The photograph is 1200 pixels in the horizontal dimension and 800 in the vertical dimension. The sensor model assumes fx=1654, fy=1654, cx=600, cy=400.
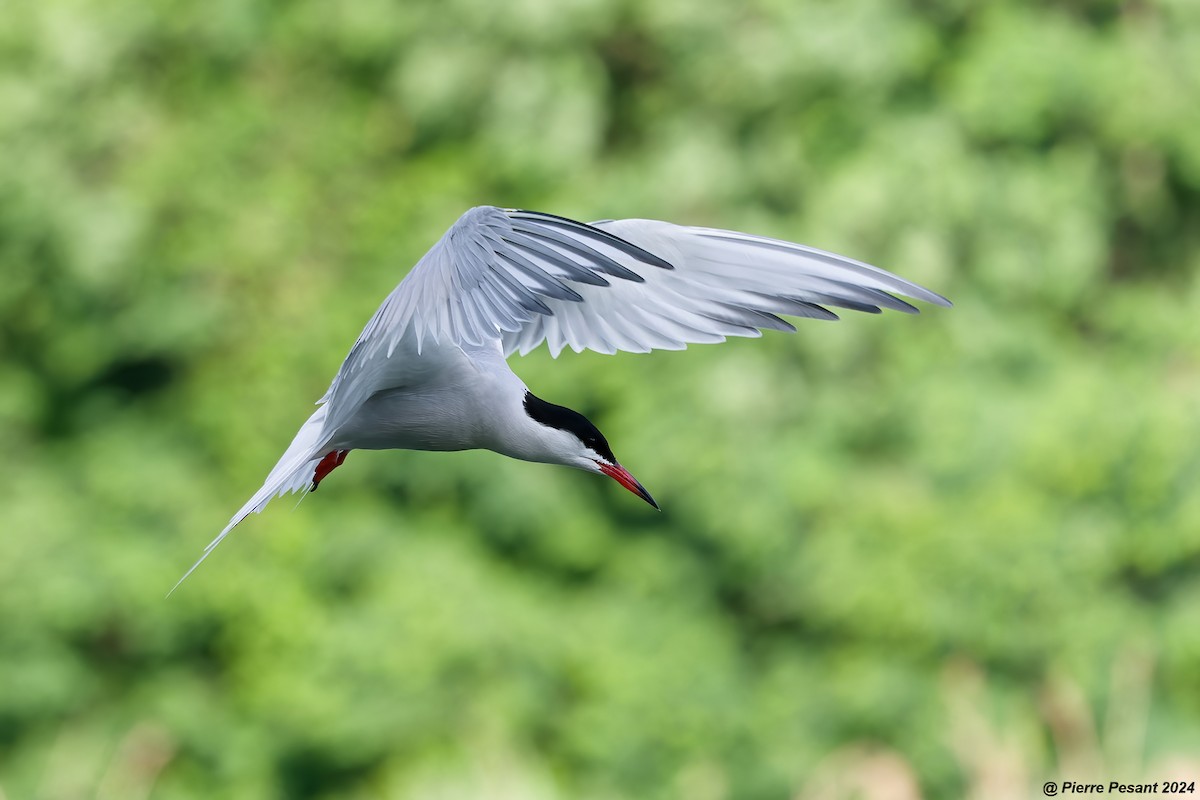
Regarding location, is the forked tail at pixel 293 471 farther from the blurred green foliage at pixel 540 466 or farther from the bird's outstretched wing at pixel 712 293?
the blurred green foliage at pixel 540 466

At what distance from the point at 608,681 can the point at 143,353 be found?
7.49 feet

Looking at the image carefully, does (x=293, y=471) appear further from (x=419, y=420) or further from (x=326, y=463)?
(x=326, y=463)

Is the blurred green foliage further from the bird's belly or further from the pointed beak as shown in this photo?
the bird's belly

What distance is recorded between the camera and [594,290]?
7.88ft

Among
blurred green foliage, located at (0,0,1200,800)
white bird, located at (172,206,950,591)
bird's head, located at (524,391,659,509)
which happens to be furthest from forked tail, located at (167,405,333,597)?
blurred green foliage, located at (0,0,1200,800)

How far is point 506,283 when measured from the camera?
1797mm

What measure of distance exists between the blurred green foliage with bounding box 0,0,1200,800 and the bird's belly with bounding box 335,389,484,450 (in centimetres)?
426

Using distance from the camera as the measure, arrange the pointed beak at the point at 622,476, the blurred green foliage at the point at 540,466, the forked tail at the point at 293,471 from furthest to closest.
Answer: the blurred green foliage at the point at 540,466 < the pointed beak at the point at 622,476 < the forked tail at the point at 293,471

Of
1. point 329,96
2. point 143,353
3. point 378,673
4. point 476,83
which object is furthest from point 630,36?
point 378,673

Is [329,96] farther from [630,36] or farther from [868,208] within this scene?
[868,208]

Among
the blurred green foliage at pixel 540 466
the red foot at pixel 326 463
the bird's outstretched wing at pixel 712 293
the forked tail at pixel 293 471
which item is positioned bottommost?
the forked tail at pixel 293 471

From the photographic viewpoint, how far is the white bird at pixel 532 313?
1.79m

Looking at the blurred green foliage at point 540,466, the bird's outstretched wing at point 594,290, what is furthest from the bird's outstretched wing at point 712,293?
the blurred green foliage at point 540,466

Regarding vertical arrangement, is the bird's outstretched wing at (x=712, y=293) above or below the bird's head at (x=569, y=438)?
above
